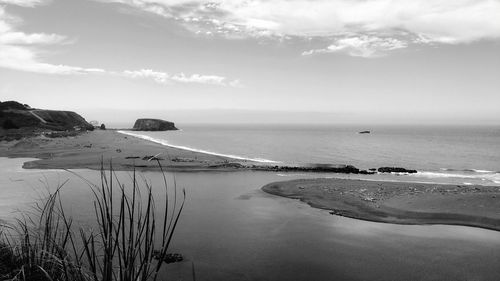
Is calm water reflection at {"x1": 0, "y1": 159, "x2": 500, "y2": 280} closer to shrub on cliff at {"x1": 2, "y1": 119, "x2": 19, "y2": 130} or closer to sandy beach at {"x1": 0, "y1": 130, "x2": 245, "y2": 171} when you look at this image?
sandy beach at {"x1": 0, "y1": 130, "x2": 245, "y2": 171}

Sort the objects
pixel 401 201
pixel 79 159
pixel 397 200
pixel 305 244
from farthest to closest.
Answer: pixel 79 159 → pixel 397 200 → pixel 401 201 → pixel 305 244

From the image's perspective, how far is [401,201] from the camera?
2584 centimetres

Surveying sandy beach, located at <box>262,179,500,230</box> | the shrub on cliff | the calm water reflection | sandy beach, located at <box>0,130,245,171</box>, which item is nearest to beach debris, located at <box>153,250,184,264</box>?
the calm water reflection

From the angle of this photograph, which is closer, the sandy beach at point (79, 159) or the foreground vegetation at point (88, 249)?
the foreground vegetation at point (88, 249)

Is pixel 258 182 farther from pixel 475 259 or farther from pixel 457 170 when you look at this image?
pixel 457 170

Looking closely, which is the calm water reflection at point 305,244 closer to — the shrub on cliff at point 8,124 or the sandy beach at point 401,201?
the sandy beach at point 401,201

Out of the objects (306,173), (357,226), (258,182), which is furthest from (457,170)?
(357,226)

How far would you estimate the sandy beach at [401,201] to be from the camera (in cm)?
2180

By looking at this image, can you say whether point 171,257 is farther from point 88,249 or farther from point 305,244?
point 88,249

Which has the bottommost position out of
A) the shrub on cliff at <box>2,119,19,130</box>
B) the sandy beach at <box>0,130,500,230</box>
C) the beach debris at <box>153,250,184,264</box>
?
the beach debris at <box>153,250,184,264</box>

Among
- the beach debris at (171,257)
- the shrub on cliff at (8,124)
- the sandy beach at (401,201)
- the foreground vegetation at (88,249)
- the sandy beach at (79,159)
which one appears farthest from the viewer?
the shrub on cliff at (8,124)

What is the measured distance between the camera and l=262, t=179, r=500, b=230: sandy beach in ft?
71.5

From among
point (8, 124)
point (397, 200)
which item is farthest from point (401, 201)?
point (8, 124)

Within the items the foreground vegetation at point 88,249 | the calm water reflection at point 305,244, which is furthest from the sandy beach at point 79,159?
the foreground vegetation at point 88,249
